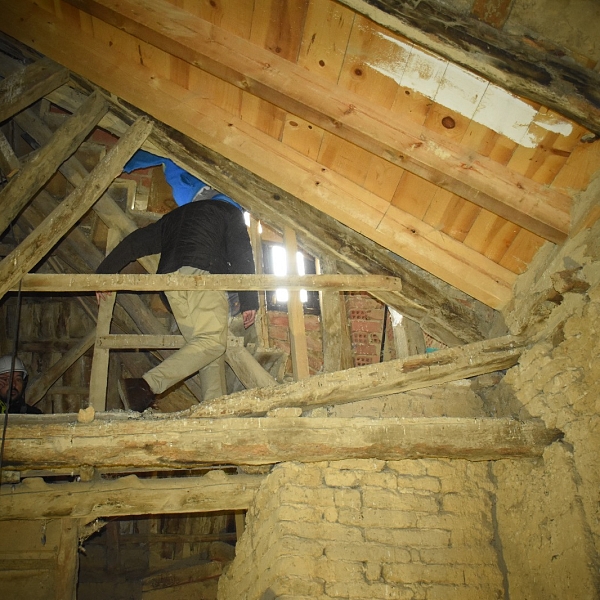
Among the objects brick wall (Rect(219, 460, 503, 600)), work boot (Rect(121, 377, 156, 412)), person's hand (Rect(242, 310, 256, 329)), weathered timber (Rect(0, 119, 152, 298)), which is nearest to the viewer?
brick wall (Rect(219, 460, 503, 600))

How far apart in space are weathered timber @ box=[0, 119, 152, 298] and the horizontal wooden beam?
0.31ft

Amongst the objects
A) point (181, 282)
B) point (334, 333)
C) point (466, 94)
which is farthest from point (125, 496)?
point (466, 94)

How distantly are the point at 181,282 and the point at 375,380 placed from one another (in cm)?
127

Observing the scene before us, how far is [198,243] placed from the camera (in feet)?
10.8

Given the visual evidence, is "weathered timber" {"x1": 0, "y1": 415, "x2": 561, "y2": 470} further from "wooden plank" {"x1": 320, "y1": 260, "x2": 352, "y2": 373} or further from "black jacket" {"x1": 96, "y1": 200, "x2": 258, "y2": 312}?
"black jacket" {"x1": 96, "y1": 200, "x2": 258, "y2": 312}

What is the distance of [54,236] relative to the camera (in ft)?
9.66

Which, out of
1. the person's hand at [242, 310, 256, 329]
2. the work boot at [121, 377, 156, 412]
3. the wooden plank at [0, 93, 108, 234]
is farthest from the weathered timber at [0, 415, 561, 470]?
the wooden plank at [0, 93, 108, 234]

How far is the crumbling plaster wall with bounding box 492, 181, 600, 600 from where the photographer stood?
7.09 ft

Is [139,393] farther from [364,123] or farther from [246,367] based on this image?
[364,123]

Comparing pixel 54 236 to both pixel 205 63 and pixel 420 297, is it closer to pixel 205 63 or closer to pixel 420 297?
pixel 205 63

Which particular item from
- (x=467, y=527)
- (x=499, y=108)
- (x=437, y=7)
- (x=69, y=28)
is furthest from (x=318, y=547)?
(x=69, y=28)

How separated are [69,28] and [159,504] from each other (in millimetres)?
2936

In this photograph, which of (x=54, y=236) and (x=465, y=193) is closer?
(x=465, y=193)

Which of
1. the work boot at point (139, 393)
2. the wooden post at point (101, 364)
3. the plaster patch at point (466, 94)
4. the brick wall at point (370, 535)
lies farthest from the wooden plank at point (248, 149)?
the work boot at point (139, 393)
